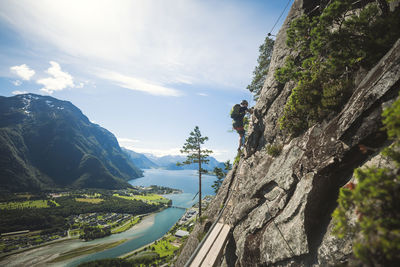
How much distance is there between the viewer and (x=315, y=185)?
617 centimetres

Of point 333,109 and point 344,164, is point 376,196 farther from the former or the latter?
point 333,109

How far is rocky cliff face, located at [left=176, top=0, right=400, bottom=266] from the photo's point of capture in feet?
16.3

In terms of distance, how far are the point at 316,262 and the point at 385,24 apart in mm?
9055

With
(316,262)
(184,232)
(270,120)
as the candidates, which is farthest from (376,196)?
(184,232)

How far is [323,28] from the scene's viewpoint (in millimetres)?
6785

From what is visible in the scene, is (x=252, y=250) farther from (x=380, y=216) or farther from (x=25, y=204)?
(x=25, y=204)

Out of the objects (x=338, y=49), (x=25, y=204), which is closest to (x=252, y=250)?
(x=338, y=49)

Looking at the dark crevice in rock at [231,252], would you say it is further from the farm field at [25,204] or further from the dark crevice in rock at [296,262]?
the farm field at [25,204]

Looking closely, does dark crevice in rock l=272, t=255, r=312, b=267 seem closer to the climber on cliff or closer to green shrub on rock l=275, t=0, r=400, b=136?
green shrub on rock l=275, t=0, r=400, b=136

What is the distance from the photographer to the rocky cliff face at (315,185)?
497cm

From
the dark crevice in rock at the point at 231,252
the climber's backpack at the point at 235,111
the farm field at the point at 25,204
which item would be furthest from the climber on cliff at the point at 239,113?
the farm field at the point at 25,204

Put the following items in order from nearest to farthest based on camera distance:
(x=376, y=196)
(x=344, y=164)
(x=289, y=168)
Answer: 1. (x=376, y=196)
2. (x=344, y=164)
3. (x=289, y=168)

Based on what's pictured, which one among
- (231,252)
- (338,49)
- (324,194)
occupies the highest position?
(338,49)

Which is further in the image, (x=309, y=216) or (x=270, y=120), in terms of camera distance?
(x=270, y=120)
